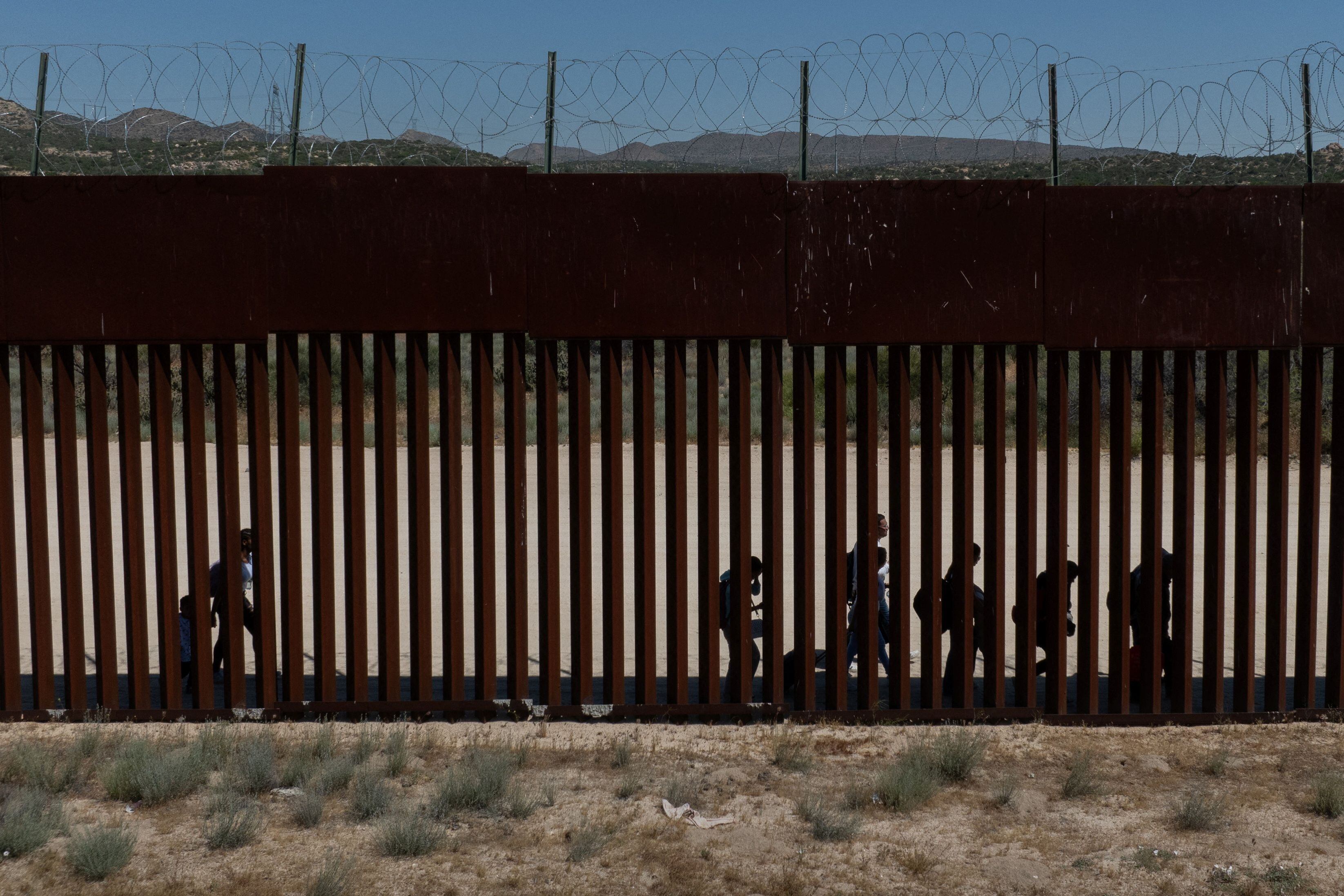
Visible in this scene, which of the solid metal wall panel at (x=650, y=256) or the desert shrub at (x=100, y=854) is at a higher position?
the solid metal wall panel at (x=650, y=256)

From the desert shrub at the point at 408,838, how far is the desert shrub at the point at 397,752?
859mm

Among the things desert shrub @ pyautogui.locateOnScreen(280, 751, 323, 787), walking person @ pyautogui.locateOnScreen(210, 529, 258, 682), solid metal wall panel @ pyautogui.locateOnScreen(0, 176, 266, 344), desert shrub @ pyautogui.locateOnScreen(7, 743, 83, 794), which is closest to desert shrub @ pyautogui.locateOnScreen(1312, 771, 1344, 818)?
desert shrub @ pyautogui.locateOnScreen(280, 751, 323, 787)

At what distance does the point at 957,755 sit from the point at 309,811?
3.36m

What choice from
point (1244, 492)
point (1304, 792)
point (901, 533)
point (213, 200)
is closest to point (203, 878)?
point (213, 200)

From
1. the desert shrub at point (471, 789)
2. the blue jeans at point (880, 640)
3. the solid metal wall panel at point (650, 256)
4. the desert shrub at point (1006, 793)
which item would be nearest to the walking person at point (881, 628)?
the blue jeans at point (880, 640)

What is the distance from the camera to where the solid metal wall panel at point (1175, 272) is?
25.6 ft

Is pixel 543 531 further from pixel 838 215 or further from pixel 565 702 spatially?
pixel 838 215

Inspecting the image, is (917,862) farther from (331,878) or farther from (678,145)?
(678,145)

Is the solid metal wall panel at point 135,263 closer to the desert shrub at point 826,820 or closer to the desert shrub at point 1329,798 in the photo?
the desert shrub at point 826,820

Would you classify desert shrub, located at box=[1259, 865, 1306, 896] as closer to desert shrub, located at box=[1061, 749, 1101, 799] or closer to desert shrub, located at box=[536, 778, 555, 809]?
desert shrub, located at box=[1061, 749, 1101, 799]

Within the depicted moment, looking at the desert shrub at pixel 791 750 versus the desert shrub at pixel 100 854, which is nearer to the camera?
the desert shrub at pixel 100 854

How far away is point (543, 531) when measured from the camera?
8125 millimetres

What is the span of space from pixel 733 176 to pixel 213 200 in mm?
2951

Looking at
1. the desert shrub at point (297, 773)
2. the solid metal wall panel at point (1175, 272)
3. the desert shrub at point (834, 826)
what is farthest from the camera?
the solid metal wall panel at point (1175, 272)
